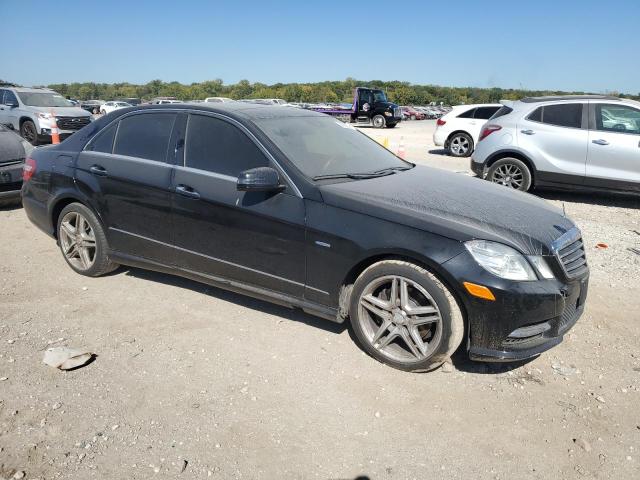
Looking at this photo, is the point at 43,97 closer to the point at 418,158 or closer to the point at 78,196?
the point at 418,158

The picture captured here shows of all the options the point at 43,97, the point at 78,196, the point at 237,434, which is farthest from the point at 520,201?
the point at 43,97

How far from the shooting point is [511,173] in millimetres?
8578

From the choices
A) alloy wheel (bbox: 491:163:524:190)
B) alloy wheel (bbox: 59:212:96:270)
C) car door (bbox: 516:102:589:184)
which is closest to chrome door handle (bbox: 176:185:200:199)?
alloy wheel (bbox: 59:212:96:270)

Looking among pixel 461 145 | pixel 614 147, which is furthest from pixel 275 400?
pixel 461 145

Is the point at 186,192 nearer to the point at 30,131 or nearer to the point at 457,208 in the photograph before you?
the point at 457,208

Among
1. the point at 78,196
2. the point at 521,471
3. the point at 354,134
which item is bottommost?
the point at 521,471

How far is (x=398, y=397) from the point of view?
309 centimetres

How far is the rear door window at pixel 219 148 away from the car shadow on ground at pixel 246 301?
113 centimetres

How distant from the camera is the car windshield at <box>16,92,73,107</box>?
15855 millimetres

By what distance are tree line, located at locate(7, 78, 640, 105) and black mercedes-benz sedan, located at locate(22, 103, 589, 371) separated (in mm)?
69632

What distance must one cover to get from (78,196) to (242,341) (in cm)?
219

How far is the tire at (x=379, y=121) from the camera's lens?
97.7ft

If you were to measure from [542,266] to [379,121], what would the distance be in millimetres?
27792

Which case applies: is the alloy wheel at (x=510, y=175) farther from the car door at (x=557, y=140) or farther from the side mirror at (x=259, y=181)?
the side mirror at (x=259, y=181)
